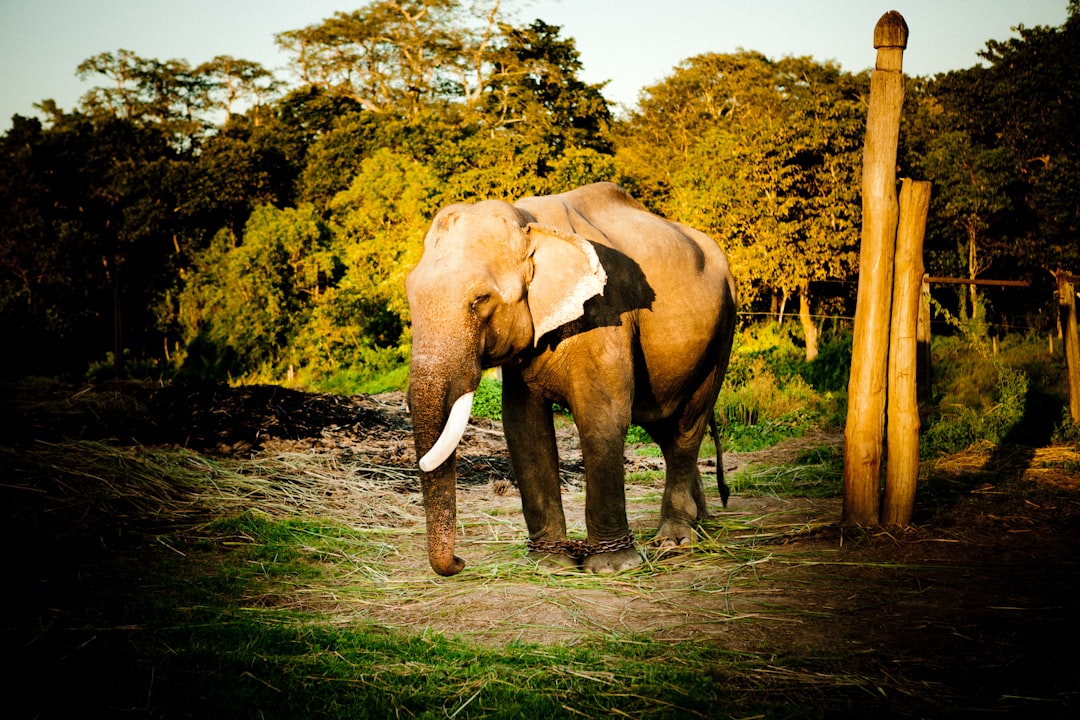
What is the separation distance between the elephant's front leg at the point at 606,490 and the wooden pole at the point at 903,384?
2120 millimetres

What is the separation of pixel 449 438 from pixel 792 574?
2487 millimetres

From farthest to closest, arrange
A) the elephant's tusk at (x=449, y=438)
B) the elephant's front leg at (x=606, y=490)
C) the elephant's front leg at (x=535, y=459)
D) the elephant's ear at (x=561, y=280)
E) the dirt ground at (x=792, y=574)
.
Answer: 1. the elephant's front leg at (x=535, y=459)
2. the elephant's front leg at (x=606, y=490)
3. the elephant's ear at (x=561, y=280)
4. the elephant's tusk at (x=449, y=438)
5. the dirt ground at (x=792, y=574)

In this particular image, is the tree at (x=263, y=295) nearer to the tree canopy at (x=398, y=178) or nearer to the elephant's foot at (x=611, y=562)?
the tree canopy at (x=398, y=178)

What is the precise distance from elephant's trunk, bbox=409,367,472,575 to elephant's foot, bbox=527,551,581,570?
104 centimetres

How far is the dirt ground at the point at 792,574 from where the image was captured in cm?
432

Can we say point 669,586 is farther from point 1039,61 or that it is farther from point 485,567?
point 1039,61

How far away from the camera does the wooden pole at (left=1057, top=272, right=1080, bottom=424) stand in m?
11.1

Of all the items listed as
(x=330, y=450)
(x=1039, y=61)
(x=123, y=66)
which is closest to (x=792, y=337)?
(x=1039, y=61)

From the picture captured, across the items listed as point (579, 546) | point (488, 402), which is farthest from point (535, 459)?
point (488, 402)

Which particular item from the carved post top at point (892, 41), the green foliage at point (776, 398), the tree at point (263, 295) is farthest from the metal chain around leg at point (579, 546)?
the tree at point (263, 295)

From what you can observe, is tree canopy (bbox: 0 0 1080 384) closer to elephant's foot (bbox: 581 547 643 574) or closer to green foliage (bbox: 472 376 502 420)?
green foliage (bbox: 472 376 502 420)

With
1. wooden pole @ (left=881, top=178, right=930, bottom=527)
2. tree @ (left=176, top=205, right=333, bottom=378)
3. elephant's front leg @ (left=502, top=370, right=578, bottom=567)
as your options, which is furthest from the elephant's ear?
tree @ (left=176, top=205, right=333, bottom=378)

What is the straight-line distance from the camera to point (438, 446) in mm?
5117

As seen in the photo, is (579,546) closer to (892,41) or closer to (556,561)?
(556,561)
